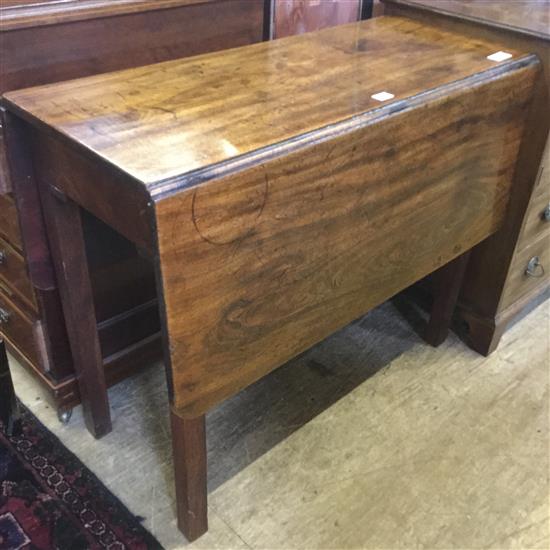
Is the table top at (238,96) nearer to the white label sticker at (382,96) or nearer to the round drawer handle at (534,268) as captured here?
the white label sticker at (382,96)

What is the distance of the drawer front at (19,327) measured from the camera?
1.40 metres

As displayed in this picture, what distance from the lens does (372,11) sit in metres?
1.78

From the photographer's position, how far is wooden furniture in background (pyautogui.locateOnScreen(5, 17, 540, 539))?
Answer: 36.4 inches

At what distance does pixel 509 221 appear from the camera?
1.57 meters

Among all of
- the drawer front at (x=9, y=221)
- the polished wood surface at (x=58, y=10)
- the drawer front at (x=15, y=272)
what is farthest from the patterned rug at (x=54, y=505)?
the polished wood surface at (x=58, y=10)

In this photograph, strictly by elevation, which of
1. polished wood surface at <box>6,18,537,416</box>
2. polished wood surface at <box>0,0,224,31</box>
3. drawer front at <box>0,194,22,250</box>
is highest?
polished wood surface at <box>0,0,224,31</box>

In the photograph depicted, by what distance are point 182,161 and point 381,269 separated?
52 centimetres

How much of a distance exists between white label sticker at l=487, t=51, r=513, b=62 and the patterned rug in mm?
1158

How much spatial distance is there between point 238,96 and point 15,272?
0.61 m

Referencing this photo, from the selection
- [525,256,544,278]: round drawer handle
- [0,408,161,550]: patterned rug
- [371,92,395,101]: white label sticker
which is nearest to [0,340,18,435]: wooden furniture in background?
[0,408,161,550]: patterned rug

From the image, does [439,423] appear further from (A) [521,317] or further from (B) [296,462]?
(A) [521,317]

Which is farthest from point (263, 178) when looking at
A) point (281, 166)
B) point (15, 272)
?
point (15, 272)

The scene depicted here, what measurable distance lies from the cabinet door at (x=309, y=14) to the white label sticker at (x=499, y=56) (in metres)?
0.51

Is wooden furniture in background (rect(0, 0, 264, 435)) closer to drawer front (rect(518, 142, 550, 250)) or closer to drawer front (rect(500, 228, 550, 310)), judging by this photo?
drawer front (rect(518, 142, 550, 250))
